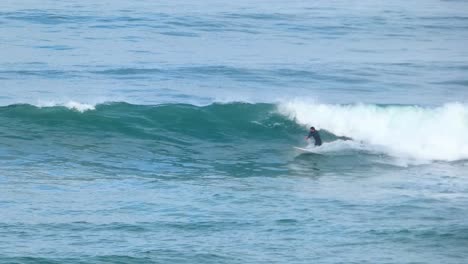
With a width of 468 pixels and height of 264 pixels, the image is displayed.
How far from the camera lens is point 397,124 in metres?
31.6

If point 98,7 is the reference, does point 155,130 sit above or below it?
below

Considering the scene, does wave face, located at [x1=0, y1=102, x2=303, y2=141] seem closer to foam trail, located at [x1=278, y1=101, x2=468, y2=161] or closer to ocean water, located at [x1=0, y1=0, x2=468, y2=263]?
ocean water, located at [x1=0, y1=0, x2=468, y2=263]

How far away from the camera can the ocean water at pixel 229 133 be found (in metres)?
20.4

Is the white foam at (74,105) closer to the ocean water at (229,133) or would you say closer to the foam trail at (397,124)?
the ocean water at (229,133)

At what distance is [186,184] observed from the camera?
80.5ft

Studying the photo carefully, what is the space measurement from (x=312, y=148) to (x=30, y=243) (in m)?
10.5

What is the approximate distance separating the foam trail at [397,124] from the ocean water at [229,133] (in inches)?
2.9

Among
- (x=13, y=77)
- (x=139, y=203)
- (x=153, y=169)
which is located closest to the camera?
(x=139, y=203)

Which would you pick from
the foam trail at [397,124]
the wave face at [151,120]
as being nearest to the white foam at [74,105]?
the wave face at [151,120]

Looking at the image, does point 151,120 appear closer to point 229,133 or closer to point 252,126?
point 229,133

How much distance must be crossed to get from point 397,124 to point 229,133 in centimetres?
505

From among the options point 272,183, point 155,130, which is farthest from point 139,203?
point 155,130

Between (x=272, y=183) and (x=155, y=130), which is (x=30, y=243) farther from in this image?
(x=155, y=130)

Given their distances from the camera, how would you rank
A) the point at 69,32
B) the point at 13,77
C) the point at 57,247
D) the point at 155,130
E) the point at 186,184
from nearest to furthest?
the point at 57,247 < the point at 186,184 < the point at 155,130 < the point at 13,77 < the point at 69,32
